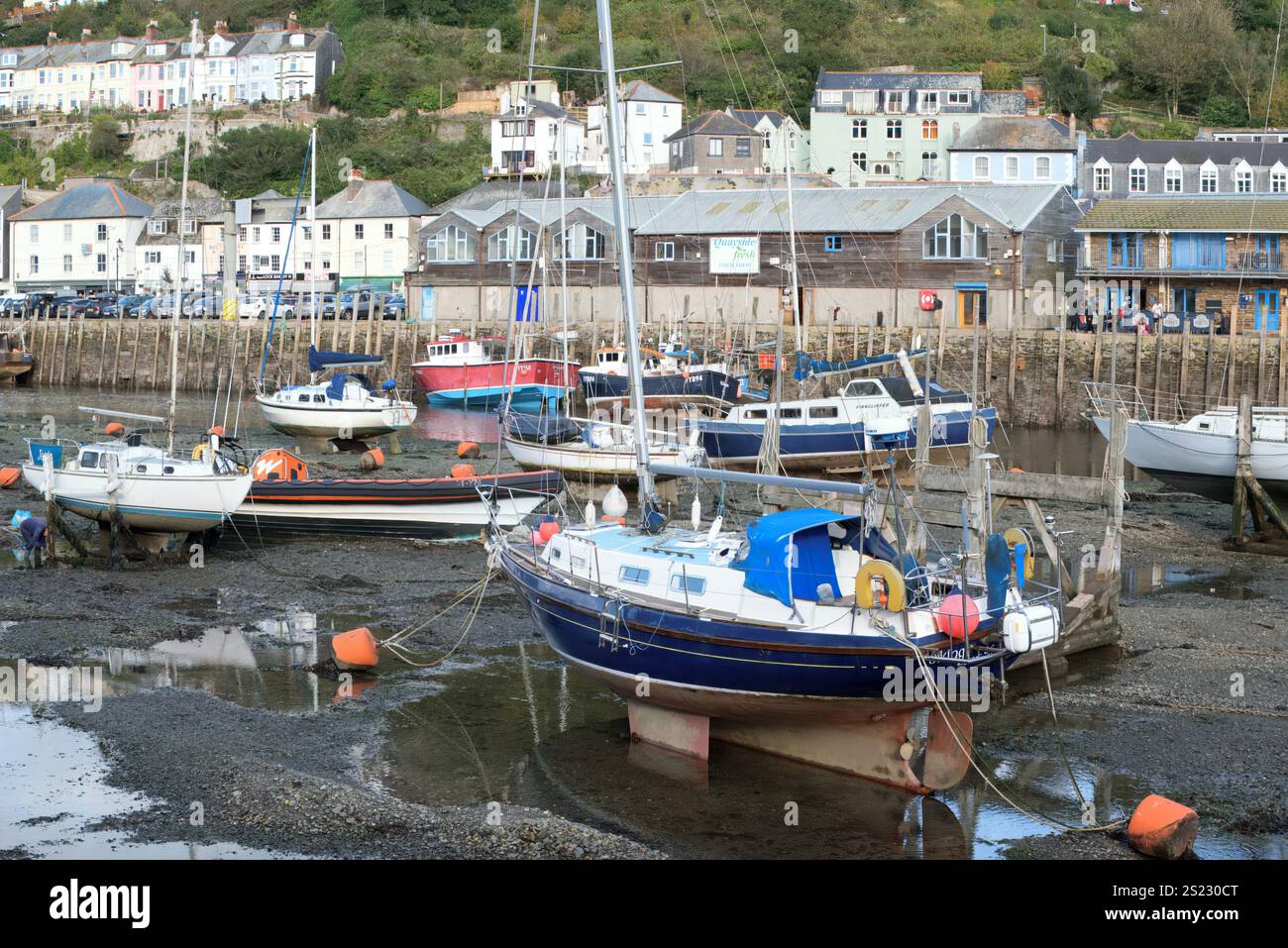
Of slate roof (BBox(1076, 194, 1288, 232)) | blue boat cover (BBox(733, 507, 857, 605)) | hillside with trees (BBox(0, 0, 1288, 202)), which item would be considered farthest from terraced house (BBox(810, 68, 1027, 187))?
blue boat cover (BBox(733, 507, 857, 605))

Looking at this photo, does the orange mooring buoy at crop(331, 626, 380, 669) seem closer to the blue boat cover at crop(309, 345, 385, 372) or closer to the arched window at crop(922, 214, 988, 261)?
the blue boat cover at crop(309, 345, 385, 372)

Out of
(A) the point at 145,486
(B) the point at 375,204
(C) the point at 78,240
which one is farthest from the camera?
(C) the point at 78,240

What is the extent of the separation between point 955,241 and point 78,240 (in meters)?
Answer: 63.1

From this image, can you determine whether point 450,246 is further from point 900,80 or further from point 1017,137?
point 900,80

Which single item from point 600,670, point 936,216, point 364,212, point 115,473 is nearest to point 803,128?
point 364,212

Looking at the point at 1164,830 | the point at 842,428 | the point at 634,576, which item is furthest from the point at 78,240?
the point at 1164,830

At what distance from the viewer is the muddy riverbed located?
15109mm

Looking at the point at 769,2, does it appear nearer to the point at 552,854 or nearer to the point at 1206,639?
the point at 1206,639

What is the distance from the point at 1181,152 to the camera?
7469cm

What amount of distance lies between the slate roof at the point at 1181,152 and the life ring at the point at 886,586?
62025mm

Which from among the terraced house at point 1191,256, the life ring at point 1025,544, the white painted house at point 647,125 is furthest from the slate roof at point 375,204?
the life ring at point 1025,544

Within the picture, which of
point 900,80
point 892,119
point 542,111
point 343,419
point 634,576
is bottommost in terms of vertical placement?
point 634,576

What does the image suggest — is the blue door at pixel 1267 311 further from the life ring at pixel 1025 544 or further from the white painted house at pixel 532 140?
the white painted house at pixel 532 140

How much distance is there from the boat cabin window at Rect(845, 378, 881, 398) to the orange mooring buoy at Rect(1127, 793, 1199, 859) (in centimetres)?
2474
